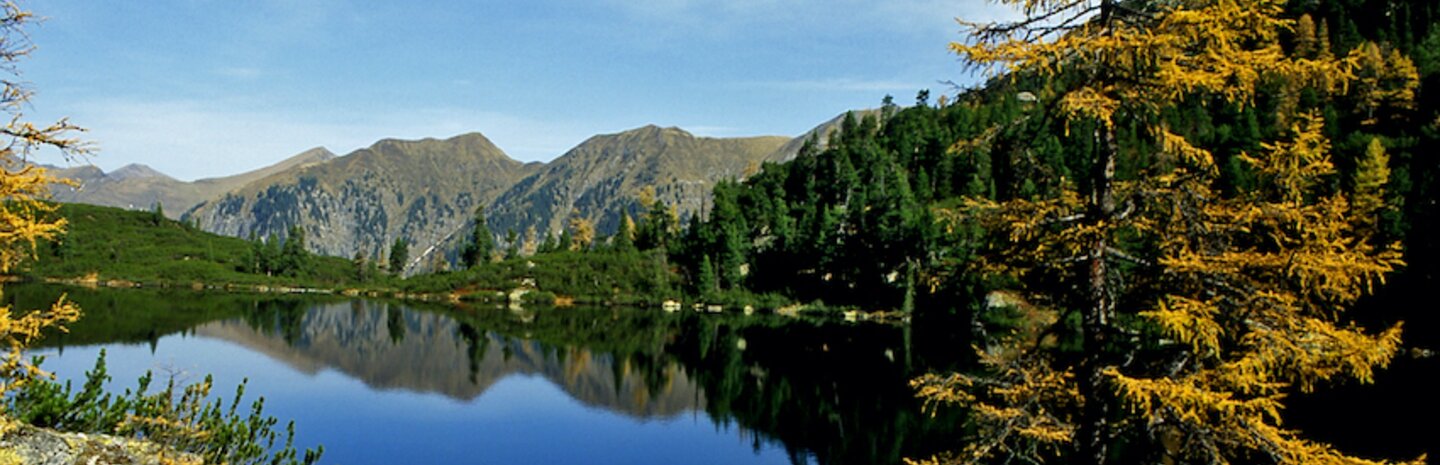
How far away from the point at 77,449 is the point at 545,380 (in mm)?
43213

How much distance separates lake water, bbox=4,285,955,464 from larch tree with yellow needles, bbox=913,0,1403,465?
14137mm

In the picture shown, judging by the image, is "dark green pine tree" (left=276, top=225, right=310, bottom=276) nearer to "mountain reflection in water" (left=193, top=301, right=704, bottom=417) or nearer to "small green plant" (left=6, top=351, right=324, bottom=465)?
"mountain reflection in water" (left=193, top=301, right=704, bottom=417)

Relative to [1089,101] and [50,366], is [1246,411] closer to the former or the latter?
[1089,101]

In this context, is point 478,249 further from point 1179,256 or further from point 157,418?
point 1179,256

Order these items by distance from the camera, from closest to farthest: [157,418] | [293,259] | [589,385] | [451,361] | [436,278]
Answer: [157,418] → [589,385] → [451,361] → [436,278] → [293,259]

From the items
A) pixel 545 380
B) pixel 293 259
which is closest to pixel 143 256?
pixel 293 259

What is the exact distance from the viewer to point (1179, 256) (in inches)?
410

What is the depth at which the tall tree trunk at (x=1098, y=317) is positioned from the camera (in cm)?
1053

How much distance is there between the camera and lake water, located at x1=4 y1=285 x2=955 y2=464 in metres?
35.3

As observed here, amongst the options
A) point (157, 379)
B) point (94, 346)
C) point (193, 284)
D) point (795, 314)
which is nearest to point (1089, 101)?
point (157, 379)

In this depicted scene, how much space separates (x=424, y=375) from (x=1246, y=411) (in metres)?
54.6

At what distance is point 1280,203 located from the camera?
10156 mm

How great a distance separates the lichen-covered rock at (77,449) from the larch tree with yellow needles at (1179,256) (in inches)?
480

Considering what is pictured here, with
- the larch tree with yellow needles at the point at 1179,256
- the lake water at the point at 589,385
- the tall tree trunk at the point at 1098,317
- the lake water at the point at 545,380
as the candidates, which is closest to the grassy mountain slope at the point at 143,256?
the lake water at the point at 545,380
